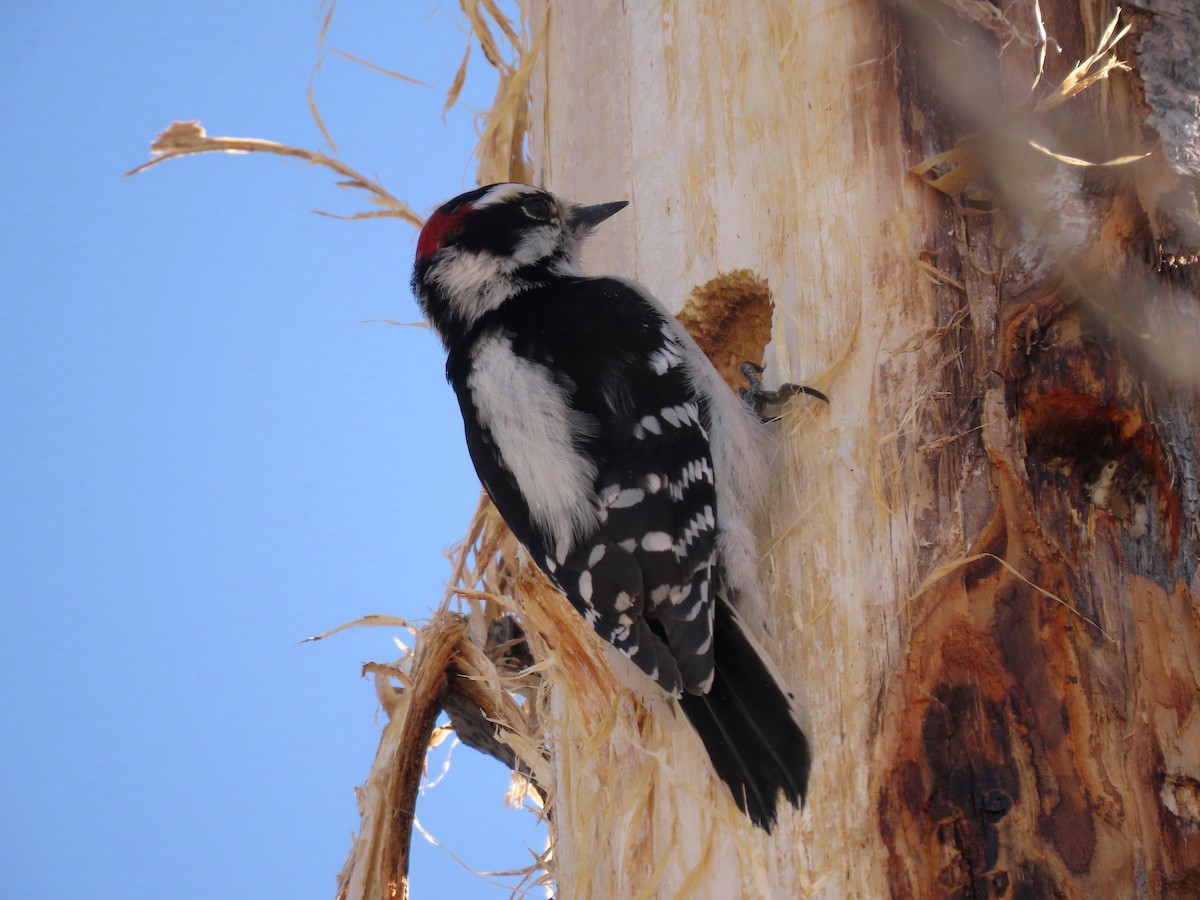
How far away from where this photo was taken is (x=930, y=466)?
2.12 metres

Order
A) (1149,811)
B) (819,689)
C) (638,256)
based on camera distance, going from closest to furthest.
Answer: (1149,811) < (819,689) < (638,256)

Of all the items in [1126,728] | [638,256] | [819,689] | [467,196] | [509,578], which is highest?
[467,196]

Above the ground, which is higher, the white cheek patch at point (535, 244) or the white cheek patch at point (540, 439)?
the white cheek patch at point (535, 244)

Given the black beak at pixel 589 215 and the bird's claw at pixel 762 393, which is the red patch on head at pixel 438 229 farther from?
the bird's claw at pixel 762 393

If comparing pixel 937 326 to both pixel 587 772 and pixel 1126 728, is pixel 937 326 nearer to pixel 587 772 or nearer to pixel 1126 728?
pixel 1126 728

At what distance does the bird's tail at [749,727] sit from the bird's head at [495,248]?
104cm

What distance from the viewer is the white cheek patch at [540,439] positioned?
2.33 m

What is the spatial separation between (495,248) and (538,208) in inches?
5.4

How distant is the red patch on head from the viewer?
A: 2891 millimetres

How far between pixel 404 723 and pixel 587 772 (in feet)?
3.04

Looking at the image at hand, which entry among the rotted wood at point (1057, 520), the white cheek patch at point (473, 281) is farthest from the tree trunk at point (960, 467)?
the white cheek patch at point (473, 281)

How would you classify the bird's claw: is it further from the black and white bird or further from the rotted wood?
the rotted wood

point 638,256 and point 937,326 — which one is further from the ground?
point 638,256

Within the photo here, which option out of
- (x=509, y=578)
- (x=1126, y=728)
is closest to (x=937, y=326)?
(x=1126, y=728)
